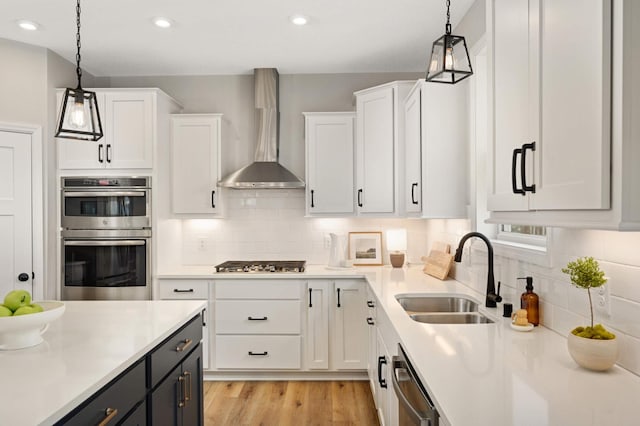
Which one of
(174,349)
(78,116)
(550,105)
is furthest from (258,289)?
(550,105)

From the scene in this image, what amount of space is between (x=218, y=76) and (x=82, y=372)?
3.42 meters

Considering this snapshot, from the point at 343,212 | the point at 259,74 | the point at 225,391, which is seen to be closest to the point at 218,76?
the point at 259,74

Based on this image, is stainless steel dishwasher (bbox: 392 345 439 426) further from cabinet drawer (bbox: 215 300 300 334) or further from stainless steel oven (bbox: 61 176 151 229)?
stainless steel oven (bbox: 61 176 151 229)

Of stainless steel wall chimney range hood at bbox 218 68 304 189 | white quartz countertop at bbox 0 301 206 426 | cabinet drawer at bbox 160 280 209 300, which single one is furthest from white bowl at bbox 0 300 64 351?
stainless steel wall chimney range hood at bbox 218 68 304 189

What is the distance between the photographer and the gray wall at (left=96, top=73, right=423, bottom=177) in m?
4.27

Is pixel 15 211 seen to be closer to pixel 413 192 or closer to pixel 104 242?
pixel 104 242

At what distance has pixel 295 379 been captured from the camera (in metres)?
3.78

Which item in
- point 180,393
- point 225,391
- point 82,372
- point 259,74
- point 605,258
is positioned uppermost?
point 259,74

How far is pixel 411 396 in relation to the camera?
1.58 meters

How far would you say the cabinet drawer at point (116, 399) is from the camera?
50.7 inches

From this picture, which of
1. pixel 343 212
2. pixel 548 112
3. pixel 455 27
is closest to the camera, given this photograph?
→ pixel 548 112

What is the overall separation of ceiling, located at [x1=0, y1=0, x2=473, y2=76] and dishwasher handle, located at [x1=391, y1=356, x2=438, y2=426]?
2.20m

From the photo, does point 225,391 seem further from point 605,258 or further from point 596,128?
point 596,128

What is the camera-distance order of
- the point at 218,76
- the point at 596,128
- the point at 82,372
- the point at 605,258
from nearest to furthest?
the point at 596,128, the point at 82,372, the point at 605,258, the point at 218,76
